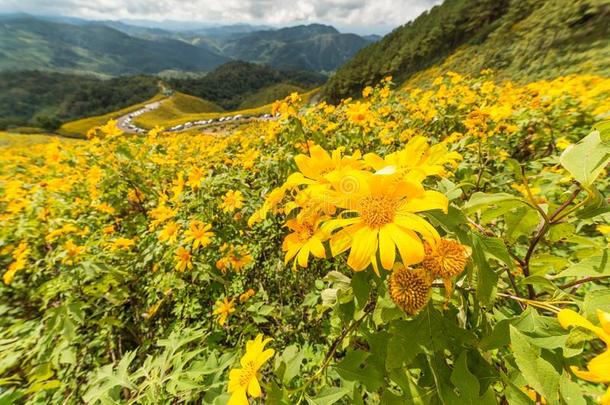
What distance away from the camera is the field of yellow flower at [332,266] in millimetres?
772

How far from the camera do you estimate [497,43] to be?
31859mm

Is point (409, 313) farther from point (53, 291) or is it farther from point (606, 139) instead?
Answer: point (53, 291)

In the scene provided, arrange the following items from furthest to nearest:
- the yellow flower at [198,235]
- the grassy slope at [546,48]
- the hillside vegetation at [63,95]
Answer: the hillside vegetation at [63,95]
the grassy slope at [546,48]
the yellow flower at [198,235]

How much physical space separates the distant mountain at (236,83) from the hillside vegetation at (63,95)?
14520 millimetres

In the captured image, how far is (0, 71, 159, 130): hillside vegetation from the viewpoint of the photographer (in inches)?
4250

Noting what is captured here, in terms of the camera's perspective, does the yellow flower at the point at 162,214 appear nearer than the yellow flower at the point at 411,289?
No

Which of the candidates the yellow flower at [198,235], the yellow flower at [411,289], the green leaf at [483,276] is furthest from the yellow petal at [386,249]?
the yellow flower at [198,235]

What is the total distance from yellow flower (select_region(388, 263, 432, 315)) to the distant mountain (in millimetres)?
118171

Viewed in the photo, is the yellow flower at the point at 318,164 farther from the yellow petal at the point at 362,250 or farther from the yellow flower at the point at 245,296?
the yellow flower at the point at 245,296

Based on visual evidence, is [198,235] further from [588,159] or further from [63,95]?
[63,95]

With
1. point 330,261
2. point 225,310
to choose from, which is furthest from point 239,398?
point 330,261

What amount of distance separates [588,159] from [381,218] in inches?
19.8

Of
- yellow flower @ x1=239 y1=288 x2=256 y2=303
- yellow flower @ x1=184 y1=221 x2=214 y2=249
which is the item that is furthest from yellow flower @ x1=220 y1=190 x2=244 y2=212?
yellow flower @ x1=239 y1=288 x2=256 y2=303

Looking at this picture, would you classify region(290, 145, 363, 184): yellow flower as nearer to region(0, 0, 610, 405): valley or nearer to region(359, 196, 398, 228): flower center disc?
region(0, 0, 610, 405): valley
